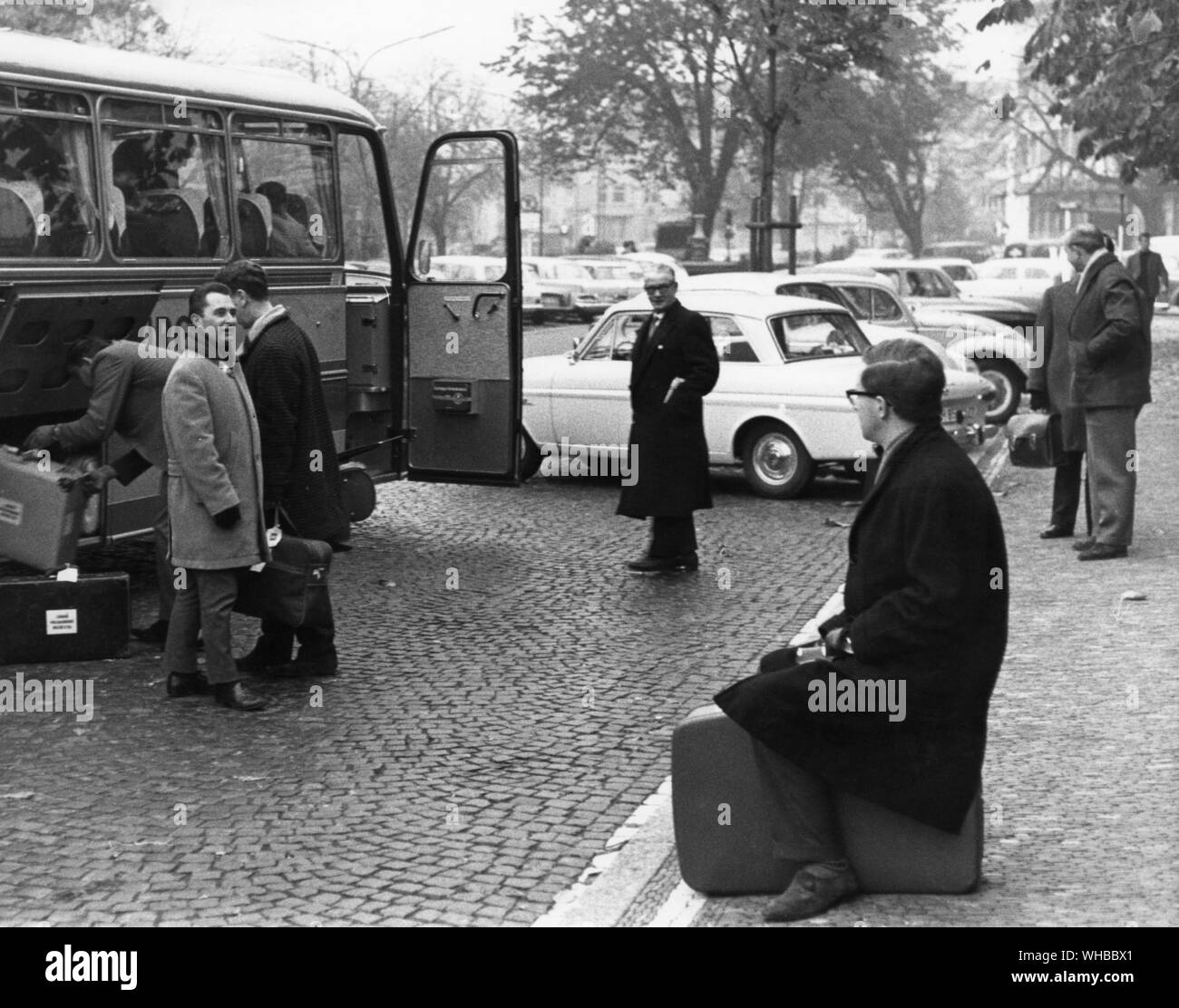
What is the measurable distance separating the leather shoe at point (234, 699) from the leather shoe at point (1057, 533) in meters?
6.32

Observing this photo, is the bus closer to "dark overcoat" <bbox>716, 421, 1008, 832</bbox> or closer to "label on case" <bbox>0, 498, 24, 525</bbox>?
"label on case" <bbox>0, 498, 24, 525</bbox>

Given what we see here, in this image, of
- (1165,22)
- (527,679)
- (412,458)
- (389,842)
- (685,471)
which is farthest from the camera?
(1165,22)

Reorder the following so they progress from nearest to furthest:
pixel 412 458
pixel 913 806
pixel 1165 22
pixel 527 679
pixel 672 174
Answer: pixel 913 806 < pixel 527 679 < pixel 412 458 < pixel 1165 22 < pixel 672 174

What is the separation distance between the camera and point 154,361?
9086 mm

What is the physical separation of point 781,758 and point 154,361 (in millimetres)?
4867

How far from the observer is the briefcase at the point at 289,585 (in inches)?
323

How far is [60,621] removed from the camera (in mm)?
8859

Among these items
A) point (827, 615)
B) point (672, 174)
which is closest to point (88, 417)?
point (827, 615)

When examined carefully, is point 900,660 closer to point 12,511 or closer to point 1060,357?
point 12,511

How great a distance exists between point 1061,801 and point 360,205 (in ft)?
26.7

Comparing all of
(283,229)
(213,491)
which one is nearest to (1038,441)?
(283,229)

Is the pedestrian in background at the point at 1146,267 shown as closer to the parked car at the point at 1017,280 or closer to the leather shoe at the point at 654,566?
the parked car at the point at 1017,280

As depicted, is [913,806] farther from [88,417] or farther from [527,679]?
[88,417]

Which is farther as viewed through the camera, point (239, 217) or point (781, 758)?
point (239, 217)
